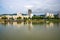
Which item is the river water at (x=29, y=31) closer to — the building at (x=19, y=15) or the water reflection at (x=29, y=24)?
the water reflection at (x=29, y=24)

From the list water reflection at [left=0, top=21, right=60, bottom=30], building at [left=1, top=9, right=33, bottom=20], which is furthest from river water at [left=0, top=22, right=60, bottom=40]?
building at [left=1, top=9, right=33, bottom=20]

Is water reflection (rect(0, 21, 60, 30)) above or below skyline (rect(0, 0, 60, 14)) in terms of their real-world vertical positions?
below

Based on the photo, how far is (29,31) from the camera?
8.49ft

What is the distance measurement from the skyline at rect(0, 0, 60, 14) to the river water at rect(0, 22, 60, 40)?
30 cm

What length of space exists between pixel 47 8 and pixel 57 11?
0.73 feet

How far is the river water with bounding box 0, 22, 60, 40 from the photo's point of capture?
2.56m

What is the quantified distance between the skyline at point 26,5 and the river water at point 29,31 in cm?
30

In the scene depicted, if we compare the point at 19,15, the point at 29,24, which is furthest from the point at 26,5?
the point at 29,24

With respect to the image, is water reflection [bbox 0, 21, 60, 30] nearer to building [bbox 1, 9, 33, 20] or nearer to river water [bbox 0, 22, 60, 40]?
river water [bbox 0, 22, 60, 40]

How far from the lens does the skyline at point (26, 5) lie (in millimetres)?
2656

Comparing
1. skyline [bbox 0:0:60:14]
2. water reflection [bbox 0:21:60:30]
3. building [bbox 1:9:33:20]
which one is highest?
skyline [bbox 0:0:60:14]

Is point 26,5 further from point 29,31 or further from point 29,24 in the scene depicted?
point 29,31

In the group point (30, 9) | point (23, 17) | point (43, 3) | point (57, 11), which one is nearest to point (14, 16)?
point (23, 17)

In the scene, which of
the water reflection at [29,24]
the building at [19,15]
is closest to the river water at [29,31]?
the water reflection at [29,24]
